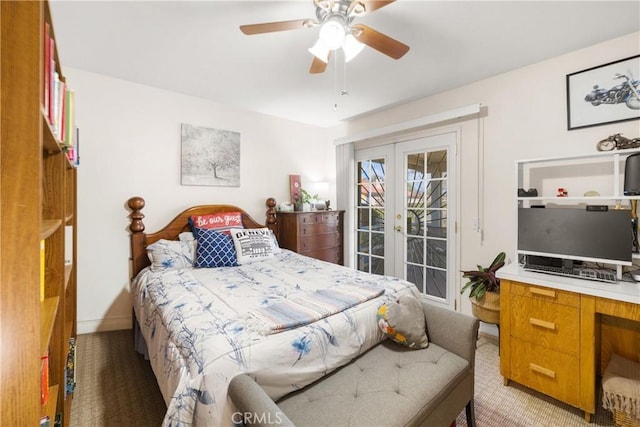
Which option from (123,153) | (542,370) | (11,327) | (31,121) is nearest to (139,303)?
(123,153)

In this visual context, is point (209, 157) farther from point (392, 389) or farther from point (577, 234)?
point (577, 234)

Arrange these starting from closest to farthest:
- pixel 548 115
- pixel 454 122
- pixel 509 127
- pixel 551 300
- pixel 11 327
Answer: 1. pixel 11 327
2. pixel 551 300
3. pixel 548 115
4. pixel 509 127
5. pixel 454 122

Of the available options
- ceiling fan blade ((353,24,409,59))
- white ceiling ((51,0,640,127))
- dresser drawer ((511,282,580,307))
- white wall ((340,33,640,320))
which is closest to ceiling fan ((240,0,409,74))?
ceiling fan blade ((353,24,409,59))

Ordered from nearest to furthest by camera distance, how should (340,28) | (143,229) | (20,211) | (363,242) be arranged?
(20,211), (340,28), (143,229), (363,242)

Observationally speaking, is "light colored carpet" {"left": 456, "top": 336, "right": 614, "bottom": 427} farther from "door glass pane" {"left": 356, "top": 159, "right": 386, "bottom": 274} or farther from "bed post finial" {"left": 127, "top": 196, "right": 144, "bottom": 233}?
"bed post finial" {"left": 127, "top": 196, "right": 144, "bottom": 233}

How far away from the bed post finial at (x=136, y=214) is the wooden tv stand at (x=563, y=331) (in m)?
3.20

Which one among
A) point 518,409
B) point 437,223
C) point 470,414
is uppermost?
point 437,223

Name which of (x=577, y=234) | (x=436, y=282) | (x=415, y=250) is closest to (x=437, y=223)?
(x=415, y=250)

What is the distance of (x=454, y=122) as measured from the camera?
3.09m

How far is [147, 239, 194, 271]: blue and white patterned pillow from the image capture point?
8.66ft

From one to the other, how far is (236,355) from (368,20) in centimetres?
208

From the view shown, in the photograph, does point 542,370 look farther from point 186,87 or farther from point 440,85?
point 186,87

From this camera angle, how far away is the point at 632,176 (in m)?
1.85

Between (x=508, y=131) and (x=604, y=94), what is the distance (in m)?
0.66
